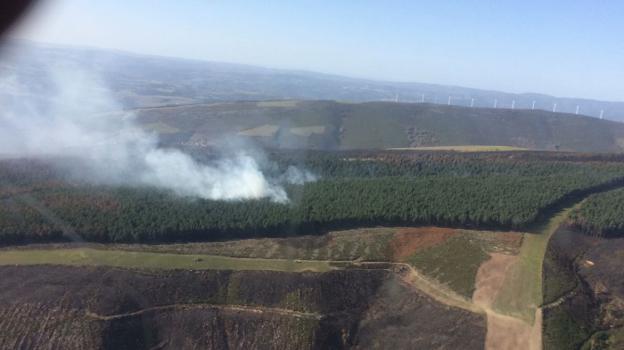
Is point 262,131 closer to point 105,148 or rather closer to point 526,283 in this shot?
point 105,148

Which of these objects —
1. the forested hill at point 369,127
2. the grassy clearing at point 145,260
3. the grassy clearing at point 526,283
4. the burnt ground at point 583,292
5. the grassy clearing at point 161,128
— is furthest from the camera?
the forested hill at point 369,127

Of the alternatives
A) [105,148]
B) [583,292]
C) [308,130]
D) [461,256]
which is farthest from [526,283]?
[308,130]

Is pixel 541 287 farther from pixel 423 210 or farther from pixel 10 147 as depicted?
pixel 10 147

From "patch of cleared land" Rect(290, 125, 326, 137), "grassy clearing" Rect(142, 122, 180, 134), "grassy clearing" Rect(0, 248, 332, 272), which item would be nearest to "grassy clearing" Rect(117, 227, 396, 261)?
"grassy clearing" Rect(0, 248, 332, 272)

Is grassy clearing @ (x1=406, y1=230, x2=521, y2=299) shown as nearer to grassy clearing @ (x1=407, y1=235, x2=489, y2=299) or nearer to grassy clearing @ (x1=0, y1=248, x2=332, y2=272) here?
grassy clearing @ (x1=407, y1=235, x2=489, y2=299)

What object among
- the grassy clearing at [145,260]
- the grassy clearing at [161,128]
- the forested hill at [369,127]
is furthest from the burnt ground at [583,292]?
the grassy clearing at [161,128]

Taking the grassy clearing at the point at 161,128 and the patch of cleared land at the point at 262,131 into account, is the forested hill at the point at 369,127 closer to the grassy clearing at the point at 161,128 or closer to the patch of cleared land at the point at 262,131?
the patch of cleared land at the point at 262,131
